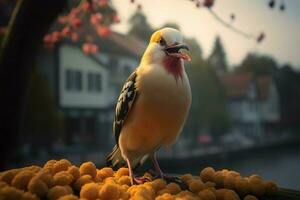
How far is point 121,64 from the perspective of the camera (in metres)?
16.2

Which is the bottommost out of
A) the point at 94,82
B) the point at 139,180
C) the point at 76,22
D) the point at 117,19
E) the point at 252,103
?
the point at 252,103

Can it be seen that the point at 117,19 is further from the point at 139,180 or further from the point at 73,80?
the point at 73,80

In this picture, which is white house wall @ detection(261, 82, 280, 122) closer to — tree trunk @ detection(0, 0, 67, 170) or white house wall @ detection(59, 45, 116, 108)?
white house wall @ detection(59, 45, 116, 108)

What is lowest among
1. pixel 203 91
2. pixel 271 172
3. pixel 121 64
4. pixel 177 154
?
pixel 271 172

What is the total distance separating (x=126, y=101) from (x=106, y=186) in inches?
18.5

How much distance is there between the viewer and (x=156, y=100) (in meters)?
1.32

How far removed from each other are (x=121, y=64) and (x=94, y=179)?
1512 cm

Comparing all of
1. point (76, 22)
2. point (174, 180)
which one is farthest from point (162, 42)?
point (76, 22)

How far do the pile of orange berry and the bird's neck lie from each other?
1.07 feet

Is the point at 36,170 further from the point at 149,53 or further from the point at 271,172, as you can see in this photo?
the point at 271,172

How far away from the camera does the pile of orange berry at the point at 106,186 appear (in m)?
1.02

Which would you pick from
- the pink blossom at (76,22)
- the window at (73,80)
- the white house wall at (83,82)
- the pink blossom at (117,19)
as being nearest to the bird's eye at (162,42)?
the pink blossom at (76,22)

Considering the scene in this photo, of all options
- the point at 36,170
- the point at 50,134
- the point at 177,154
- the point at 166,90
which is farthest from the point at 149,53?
the point at 177,154

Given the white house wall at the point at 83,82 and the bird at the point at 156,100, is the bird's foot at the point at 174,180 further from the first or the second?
the white house wall at the point at 83,82
